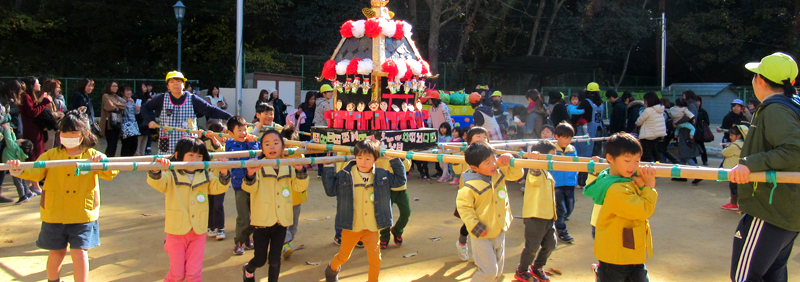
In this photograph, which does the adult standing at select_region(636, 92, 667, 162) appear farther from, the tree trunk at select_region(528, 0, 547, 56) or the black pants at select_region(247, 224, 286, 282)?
the tree trunk at select_region(528, 0, 547, 56)

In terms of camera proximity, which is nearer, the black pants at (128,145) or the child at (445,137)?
the child at (445,137)

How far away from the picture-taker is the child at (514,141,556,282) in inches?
177

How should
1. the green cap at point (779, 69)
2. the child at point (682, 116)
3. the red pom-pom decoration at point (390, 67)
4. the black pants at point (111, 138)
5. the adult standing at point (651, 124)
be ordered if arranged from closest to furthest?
the green cap at point (779, 69)
the red pom-pom decoration at point (390, 67)
the adult standing at point (651, 124)
the child at point (682, 116)
the black pants at point (111, 138)

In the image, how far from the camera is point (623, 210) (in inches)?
124

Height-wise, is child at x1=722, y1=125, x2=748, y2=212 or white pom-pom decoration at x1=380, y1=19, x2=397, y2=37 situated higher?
white pom-pom decoration at x1=380, y1=19, x2=397, y2=37

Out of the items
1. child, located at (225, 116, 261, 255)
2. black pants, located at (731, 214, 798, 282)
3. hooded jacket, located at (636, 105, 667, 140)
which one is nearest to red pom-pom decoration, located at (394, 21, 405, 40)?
child, located at (225, 116, 261, 255)

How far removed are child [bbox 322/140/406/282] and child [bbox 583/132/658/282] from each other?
1.60 meters

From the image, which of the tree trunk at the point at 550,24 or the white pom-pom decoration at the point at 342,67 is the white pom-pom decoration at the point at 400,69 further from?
the tree trunk at the point at 550,24

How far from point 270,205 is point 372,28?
2643 mm

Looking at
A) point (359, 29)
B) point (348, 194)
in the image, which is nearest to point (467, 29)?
point (359, 29)

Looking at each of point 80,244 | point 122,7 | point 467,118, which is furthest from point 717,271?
point 122,7

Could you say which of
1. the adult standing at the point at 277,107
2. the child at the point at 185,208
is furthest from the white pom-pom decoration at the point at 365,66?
the adult standing at the point at 277,107

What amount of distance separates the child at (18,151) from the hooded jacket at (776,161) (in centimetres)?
788

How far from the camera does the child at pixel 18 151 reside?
23.3 feet
